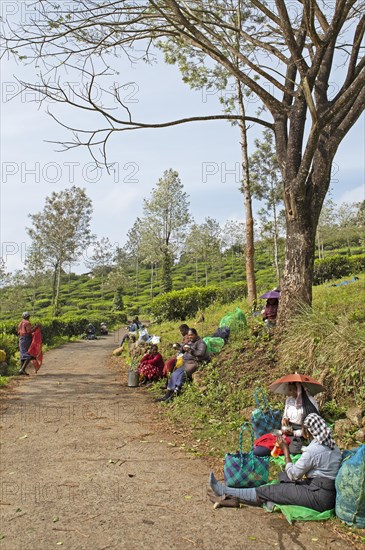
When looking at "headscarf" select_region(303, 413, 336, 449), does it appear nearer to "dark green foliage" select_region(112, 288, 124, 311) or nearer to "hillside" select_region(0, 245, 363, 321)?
"hillside" select_region(0, 245, 363, 321)

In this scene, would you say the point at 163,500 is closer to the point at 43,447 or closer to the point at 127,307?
the point at 43,447

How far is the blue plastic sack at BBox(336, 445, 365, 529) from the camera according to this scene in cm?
386

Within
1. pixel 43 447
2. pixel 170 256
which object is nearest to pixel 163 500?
pixel 43 447

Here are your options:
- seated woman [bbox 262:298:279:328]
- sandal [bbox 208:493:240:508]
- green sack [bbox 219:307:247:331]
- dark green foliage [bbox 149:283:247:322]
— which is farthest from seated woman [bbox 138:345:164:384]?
dark green foliage [bbox 149:283:247:322]

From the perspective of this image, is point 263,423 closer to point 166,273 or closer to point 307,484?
point 307,484

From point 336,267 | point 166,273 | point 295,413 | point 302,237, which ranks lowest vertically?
point 295,413

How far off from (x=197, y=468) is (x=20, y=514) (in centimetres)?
Answer: 208

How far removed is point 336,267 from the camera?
81.9 ft

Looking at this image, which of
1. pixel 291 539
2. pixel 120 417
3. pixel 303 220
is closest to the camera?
pixel 291 539

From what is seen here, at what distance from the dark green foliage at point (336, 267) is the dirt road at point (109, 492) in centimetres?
1707

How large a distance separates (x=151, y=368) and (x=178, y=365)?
1053mm

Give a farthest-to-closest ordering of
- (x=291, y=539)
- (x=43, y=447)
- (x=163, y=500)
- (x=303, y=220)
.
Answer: (x=303, y=220) → (x=43, y=447) → (x=163, y=500) → (x=291, y=539)

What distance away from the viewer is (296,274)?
8.82 m

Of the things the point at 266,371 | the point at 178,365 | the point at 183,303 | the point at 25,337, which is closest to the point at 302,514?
the point at 266,371
